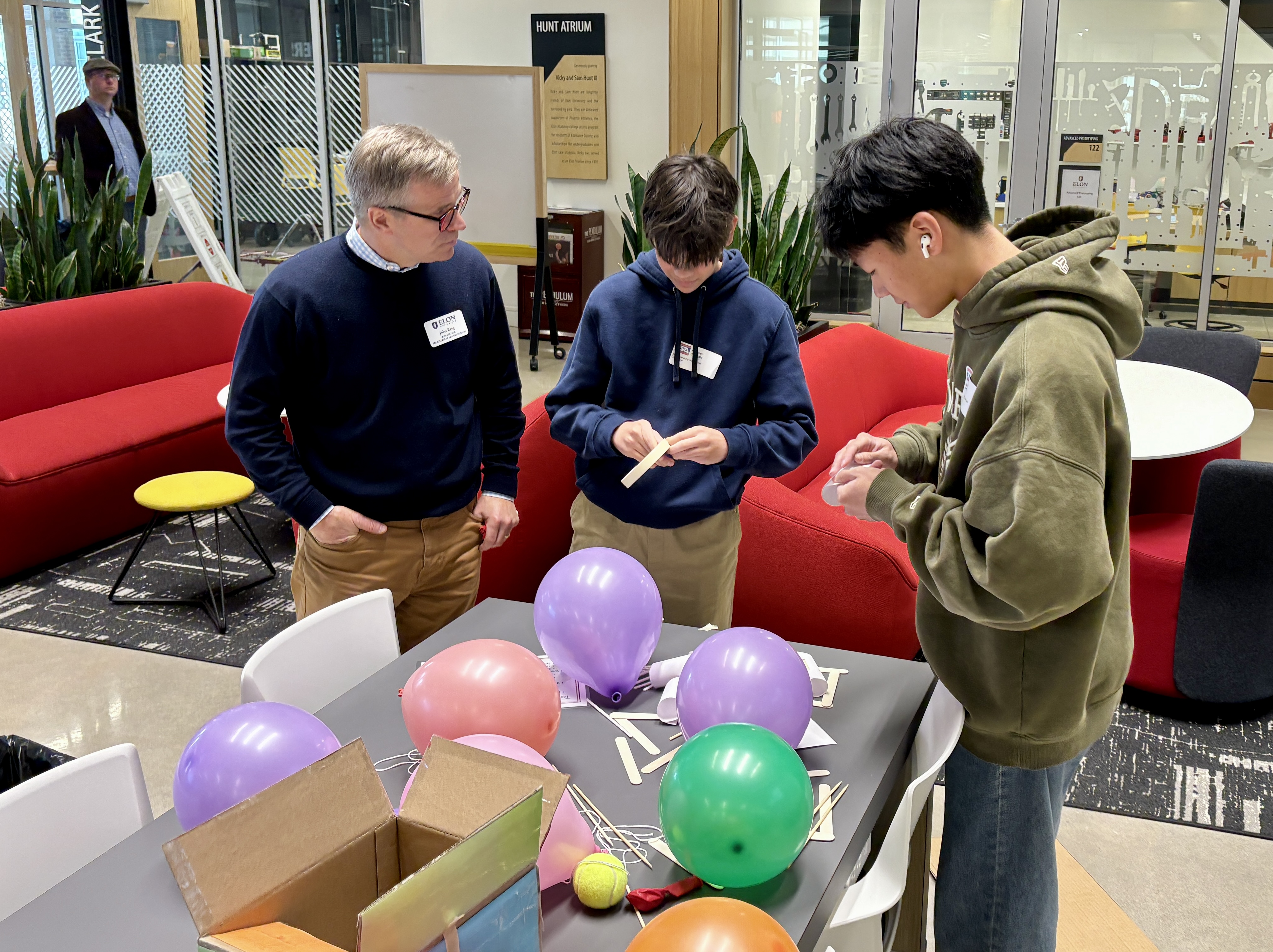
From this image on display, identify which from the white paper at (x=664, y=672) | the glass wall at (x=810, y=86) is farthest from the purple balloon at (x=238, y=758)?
the glass wall at (x=810, y=86)

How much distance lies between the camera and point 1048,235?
4.98ft

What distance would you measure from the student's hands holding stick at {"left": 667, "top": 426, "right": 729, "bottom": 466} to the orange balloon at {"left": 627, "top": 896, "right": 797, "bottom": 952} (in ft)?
3.39

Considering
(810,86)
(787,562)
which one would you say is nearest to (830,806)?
(787,562)

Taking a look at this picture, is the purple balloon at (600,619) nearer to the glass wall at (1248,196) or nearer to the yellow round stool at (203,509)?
the yellow round stool at (203,509)

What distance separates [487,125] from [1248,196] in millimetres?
4654

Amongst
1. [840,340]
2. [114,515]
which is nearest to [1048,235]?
[840,340]

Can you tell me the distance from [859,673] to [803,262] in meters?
3.07

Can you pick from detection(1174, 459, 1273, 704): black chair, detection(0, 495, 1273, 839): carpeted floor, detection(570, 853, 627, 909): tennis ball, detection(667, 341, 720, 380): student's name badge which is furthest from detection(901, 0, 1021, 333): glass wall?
detection(570, 853, 627, 909): tennis ball

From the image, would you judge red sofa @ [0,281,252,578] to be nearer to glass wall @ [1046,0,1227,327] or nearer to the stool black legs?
the stool black legs

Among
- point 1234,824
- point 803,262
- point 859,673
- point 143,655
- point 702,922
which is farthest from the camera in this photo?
point 803,262

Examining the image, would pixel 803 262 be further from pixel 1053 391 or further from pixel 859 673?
pixel 1053 391

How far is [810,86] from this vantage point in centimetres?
754

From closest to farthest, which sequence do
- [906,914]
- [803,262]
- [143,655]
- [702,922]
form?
[702,922] → [906,914] → [143,655] → [803,262]

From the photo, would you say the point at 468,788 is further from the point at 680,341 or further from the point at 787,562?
the point at 787,562
